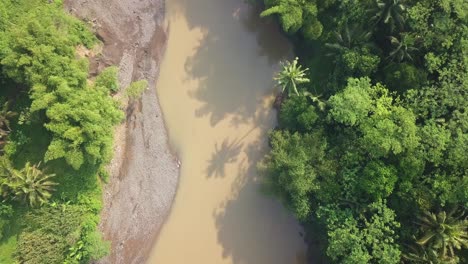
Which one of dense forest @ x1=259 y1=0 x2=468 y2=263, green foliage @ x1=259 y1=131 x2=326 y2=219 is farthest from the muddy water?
dense forest @ x1=259 y1=0 x2=468 y2=263

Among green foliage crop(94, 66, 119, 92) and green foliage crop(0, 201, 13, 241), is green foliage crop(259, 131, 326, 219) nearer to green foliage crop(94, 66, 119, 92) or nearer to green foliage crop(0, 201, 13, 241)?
green foliage crop(94, 66, 119, 92)

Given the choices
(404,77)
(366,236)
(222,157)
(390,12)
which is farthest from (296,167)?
(390,12)

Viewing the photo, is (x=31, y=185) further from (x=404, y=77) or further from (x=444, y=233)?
(x=444, y=233)

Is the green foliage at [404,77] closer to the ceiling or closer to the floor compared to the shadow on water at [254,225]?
closer to the ceiling

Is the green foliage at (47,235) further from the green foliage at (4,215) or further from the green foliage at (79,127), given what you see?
the green foliage at (79,127)

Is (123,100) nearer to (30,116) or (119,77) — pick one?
(119,77)

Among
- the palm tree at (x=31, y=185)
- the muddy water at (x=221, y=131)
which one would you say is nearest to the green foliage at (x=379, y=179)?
the muddy water at (x=221, y=131)
